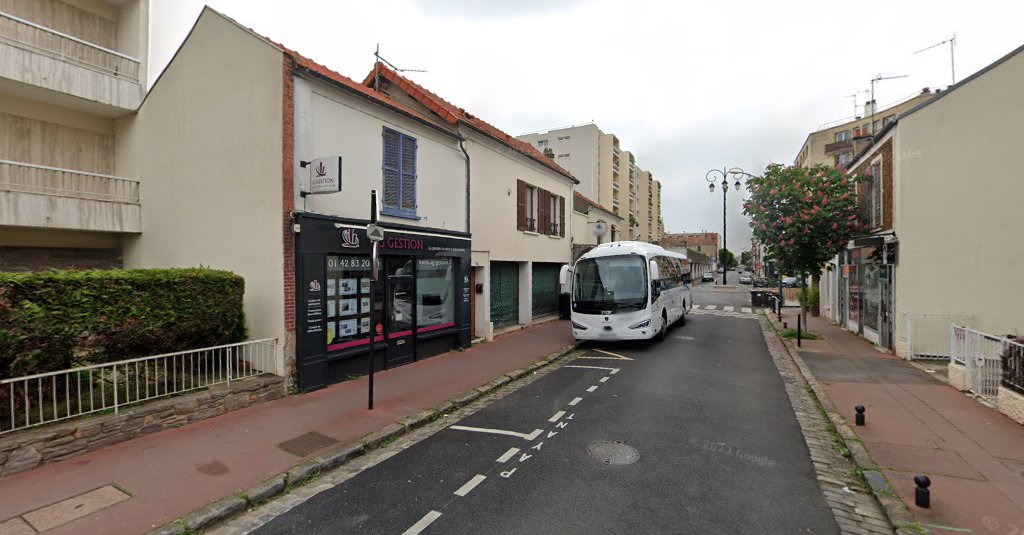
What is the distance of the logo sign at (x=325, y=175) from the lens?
23.4ft

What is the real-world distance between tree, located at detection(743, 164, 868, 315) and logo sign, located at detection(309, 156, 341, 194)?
12588 millimetres

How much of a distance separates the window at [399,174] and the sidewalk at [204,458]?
12.6 feet

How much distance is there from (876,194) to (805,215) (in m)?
2.04

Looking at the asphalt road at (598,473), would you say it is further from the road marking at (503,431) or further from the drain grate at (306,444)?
the drain grate at (306,444)

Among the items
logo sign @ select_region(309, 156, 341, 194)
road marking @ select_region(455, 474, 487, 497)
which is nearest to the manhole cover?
road marking @ select_region(455, 474, 487, 497)

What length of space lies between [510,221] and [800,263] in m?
9.36

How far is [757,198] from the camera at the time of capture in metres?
13.8

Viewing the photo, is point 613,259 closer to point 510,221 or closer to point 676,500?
point 510,221

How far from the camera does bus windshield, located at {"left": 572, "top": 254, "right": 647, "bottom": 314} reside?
11.9 metres

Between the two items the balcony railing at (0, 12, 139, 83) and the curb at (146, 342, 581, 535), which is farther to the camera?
the balcony railing at (0, 12, 139, 83)

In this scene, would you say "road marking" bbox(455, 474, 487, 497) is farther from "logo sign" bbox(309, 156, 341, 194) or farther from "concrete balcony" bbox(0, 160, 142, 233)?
"concrete balcony" bbox(0, 160, 142, 233)

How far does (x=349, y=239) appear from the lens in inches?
323

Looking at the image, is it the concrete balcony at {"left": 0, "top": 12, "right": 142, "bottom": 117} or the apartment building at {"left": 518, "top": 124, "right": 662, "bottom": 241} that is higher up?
the apartment building at {"left": 518, "top": 124, "right": 662, "bottom": 241}

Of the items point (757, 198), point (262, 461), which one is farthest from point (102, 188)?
point (757, 198)
